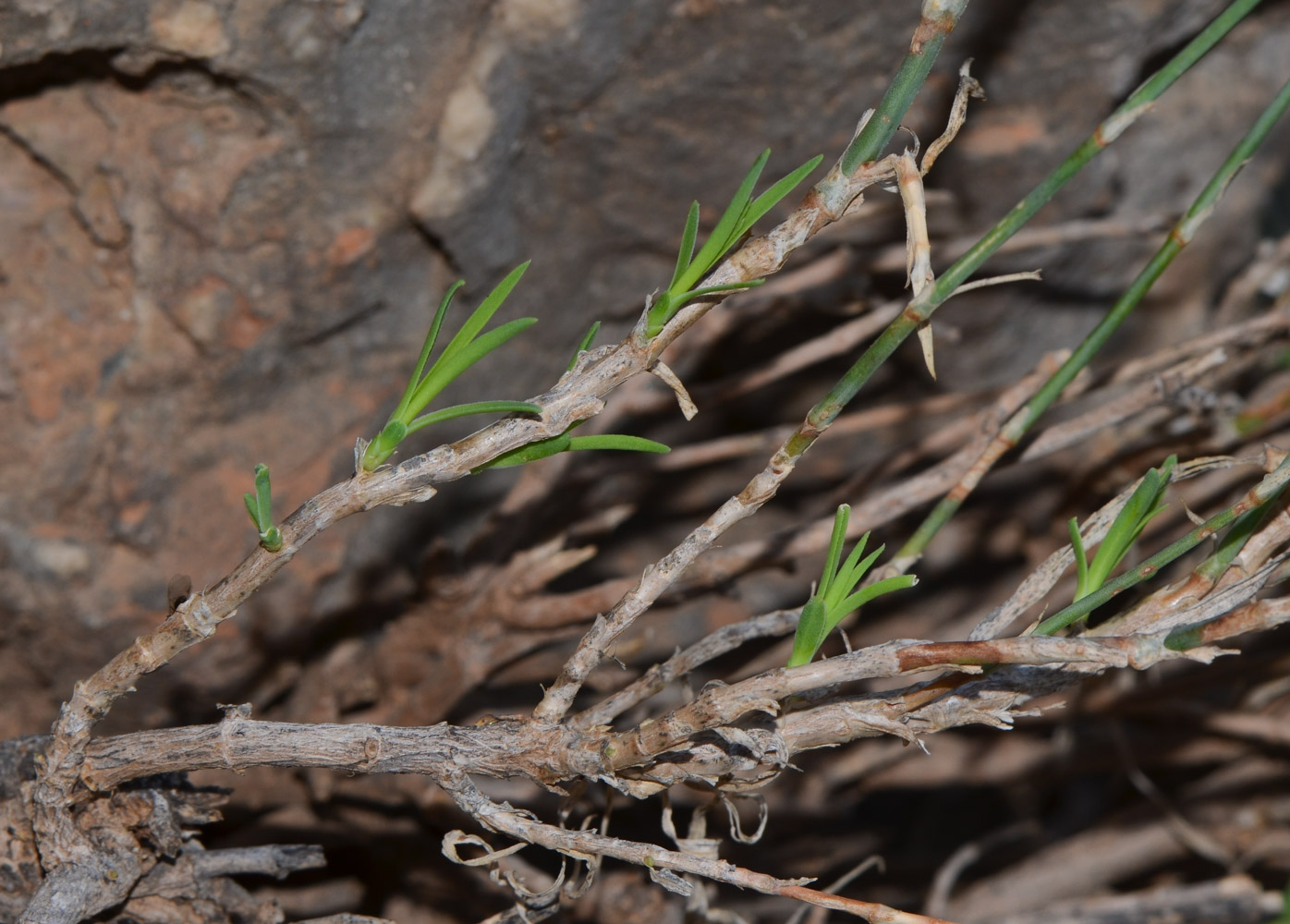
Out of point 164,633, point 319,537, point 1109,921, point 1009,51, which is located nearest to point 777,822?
point 1109,921

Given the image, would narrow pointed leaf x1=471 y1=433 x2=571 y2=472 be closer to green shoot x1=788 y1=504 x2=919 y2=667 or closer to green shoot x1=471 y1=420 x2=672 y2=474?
green shoot x1=471 y1=420 x2=672 y2=474

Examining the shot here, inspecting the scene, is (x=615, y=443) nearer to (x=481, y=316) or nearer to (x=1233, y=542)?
(x=481, y=316)

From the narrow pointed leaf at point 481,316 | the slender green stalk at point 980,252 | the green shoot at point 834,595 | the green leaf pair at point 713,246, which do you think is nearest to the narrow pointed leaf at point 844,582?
the green shoot at point 834,595

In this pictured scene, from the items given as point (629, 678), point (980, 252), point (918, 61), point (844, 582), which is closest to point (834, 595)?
point (844, 582)

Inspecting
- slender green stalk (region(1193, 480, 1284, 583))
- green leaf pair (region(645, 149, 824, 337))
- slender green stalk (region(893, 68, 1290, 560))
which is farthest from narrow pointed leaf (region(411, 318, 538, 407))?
slender green stalk (region(1193, 480, 1284, 583))

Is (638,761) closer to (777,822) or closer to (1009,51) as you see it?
(777,822)

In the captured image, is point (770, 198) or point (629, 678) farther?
point (629, 678)
